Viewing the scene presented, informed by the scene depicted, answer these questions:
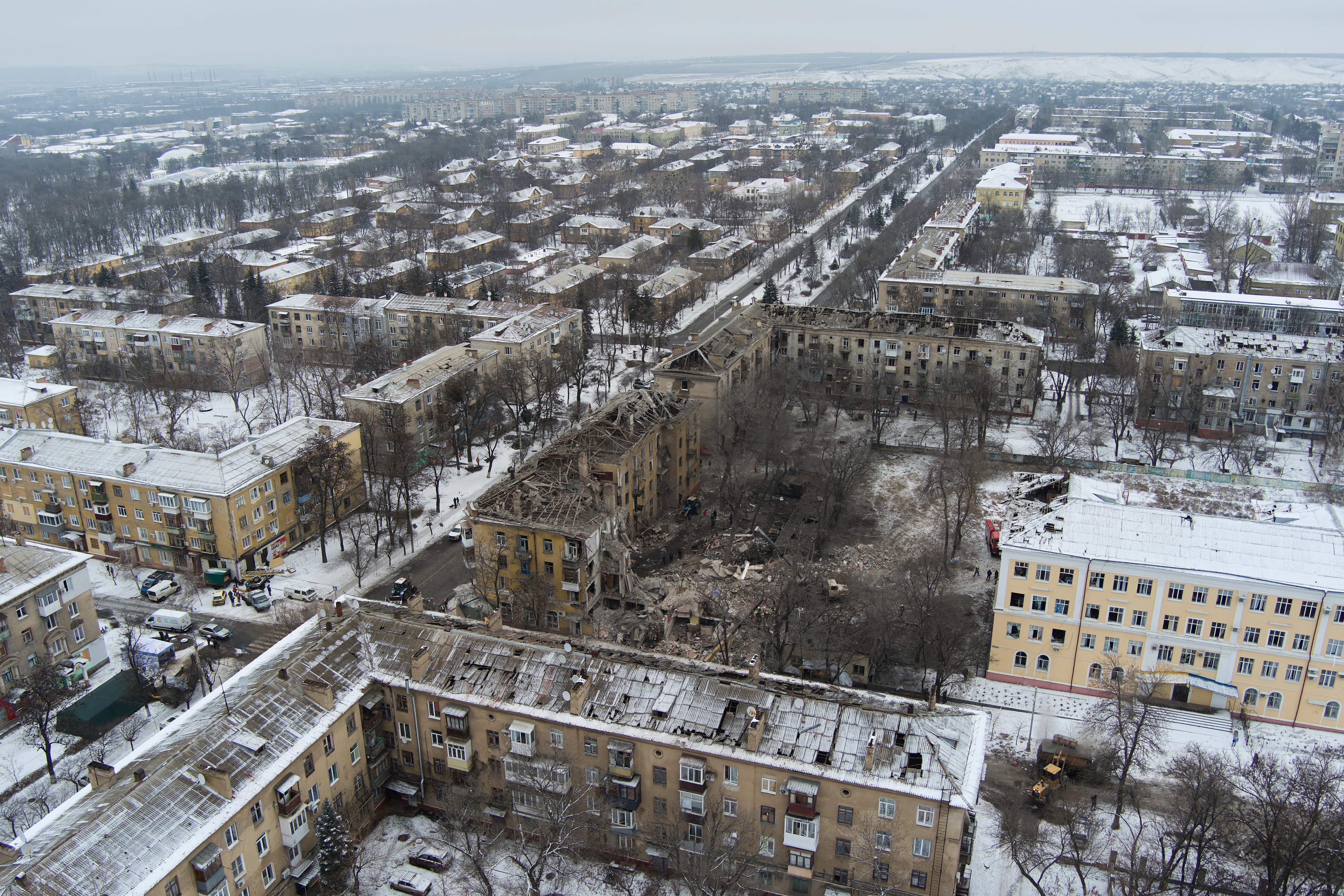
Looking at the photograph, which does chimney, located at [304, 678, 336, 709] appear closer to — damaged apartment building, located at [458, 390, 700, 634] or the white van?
damaged apartment building, located at [458, 390, 700, 634]

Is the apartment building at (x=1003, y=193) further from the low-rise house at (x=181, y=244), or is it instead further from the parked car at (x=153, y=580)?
the parked car at (x=153, y=580)

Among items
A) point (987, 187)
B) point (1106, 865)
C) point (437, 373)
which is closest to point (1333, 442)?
point (1106, 865)

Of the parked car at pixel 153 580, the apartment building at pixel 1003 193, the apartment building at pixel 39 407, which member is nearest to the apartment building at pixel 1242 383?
the parked car at pixel 153 580

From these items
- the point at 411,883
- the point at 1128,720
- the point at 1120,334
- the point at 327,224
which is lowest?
the point at 411,883

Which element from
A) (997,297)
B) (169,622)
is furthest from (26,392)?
(997,297)

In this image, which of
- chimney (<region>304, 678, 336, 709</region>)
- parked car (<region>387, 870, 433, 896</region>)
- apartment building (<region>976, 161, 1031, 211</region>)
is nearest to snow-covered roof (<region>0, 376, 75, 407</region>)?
chimney (<region>304, 678, 336, 709</region>)

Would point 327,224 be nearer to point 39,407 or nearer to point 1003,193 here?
point 39,407

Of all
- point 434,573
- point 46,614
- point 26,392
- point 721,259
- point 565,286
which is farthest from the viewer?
point 721,259
